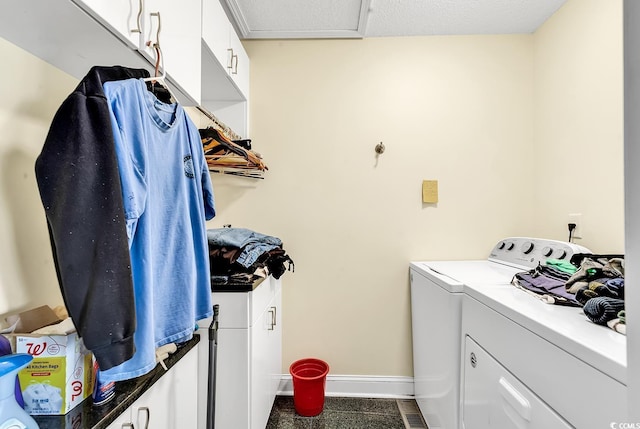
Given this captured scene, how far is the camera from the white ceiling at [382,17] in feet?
5.81

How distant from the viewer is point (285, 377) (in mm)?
2072

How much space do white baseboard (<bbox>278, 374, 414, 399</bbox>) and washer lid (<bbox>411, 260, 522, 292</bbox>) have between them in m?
0.82

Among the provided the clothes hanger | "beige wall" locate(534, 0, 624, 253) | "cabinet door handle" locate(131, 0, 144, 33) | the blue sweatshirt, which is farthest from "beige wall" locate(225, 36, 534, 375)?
"cabinet door handle" locate(131, 0, 144, 33)

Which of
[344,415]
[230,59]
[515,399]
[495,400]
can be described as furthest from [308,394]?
[230,59]

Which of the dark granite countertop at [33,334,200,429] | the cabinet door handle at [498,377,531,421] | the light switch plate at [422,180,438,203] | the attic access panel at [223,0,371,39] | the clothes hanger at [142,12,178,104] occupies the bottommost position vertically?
the cabinet door handle at [498,377,531,421]

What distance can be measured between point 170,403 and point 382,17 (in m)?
2.24

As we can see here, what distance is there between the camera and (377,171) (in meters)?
2.07

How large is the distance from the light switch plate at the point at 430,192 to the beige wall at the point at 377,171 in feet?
0.14

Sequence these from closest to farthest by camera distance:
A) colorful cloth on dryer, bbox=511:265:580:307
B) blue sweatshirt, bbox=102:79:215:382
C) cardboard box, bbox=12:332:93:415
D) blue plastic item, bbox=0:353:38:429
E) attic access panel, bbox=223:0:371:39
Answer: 1. blue plastic item, bbox=0:353:38:429
2. cardboard box, bbox=12:332:93:415
3. blue sweatshirt, bbox=102:79:215:382
4. colorful cloth on dryer, bbox=511:265:580:307
5. attic access panel, bbox=223:0:371:39

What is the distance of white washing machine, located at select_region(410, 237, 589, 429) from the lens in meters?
1.33

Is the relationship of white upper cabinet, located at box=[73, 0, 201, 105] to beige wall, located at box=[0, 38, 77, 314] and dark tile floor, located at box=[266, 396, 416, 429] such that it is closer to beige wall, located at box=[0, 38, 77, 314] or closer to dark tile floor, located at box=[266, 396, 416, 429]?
beige wall, located at box=[0, 38, 77, 314]

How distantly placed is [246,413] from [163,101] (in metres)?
1.31

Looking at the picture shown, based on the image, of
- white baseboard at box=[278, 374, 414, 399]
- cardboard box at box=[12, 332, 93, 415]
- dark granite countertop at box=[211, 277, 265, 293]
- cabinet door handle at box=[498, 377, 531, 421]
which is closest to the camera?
cardboard box at box=[12, 332, 93, 415]

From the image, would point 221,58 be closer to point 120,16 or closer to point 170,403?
point 120,16
